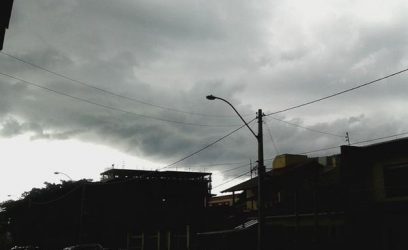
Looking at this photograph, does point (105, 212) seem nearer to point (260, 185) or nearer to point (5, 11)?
point (260, 185)

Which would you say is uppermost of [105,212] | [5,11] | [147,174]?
[147,174]

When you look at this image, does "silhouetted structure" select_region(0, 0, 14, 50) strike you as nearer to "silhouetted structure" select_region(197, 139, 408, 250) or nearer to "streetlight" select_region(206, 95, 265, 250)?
"streetlight" select_region(206, 95, 265, 250)

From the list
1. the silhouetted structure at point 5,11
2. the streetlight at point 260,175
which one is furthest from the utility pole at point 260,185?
the silhouetted structure at point 5,11

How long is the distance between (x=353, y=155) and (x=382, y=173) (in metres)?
1.84

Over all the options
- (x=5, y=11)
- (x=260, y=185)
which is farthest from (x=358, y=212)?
(x=5, y=11)

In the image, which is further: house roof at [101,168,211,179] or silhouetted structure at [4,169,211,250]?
house roof at [101,168,211,179]

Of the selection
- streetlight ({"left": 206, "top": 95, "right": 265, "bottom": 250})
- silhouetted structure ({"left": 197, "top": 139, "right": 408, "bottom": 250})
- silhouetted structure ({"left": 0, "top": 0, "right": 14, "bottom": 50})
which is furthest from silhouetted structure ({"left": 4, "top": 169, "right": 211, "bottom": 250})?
silhouetted structure ({"left": 0, "top": 0, "right": 14, "bottom": 50})

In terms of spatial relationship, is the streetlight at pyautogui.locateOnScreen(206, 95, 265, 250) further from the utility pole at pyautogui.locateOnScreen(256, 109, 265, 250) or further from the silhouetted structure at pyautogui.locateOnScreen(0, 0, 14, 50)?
the silhouetted structure at pyautogui.locateOnScreen(0, 0, 14, 50)

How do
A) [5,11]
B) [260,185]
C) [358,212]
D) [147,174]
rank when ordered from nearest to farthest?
[5,11], [260,185], [358,212], [147,174]

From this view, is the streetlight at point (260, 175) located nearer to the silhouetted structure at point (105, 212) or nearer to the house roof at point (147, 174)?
the silhouetted structure at point (105, 212)

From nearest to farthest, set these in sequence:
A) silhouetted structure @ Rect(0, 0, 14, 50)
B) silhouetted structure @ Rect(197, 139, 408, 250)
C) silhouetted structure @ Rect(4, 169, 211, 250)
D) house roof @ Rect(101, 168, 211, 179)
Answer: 1. silhouetted structure @ Rect(0, 0, 14, 50)
2. silhouetted structure @ Rect(197, 139, 408, 250)
3. silhouetted structure @ Rect(4, 169, 211, 250)
4. house roof @ Rect(101, 168, 211, 179)

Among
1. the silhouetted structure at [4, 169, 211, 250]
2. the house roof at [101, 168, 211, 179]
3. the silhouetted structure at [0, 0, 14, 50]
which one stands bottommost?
the silhouetted structure at [4, 169, 211, 250]

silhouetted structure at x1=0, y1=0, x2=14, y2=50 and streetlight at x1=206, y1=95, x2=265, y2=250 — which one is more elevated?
silhouetted structure at x1=0, y1=0, x2=14, y2=50

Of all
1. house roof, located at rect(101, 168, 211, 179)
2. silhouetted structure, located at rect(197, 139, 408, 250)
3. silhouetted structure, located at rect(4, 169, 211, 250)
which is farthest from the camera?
house roof, located at rect(101, 168, 211, 179)
